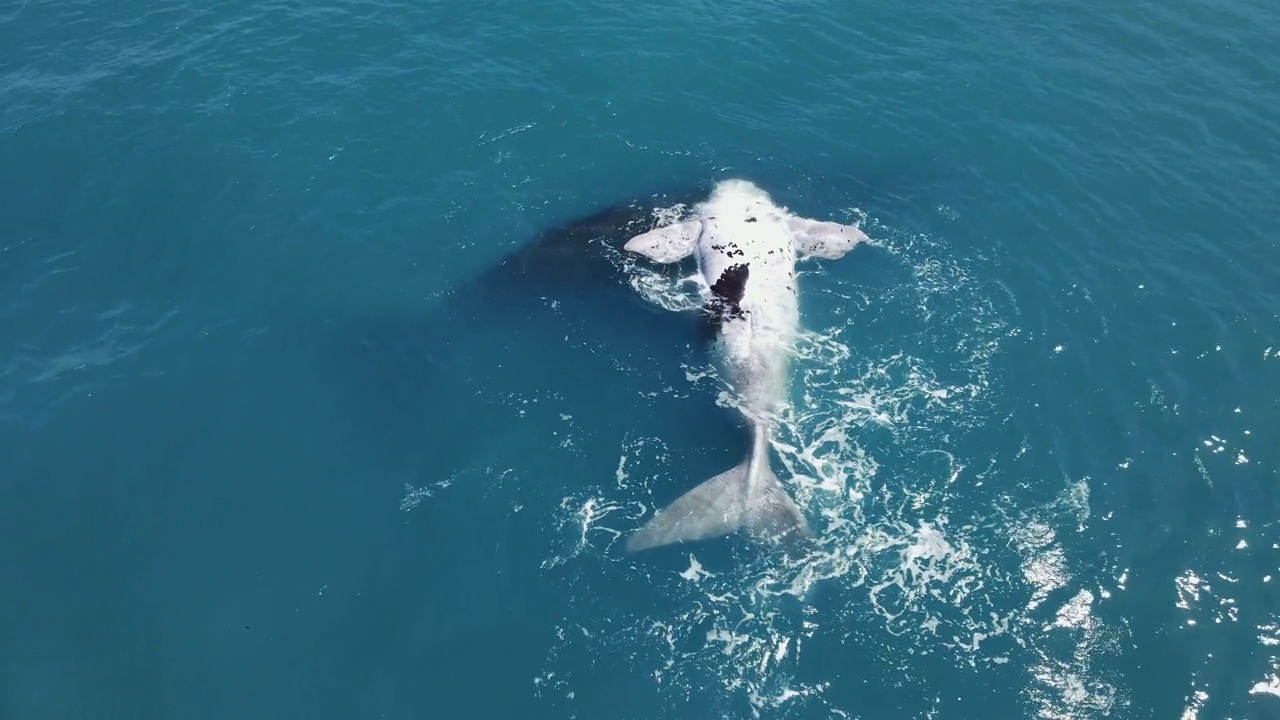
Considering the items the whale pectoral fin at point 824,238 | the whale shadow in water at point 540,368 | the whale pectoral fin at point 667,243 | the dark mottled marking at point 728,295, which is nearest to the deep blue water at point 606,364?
the whale shadow in water at point 540,368

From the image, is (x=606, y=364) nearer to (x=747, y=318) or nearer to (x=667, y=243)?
(x=747, y=318)

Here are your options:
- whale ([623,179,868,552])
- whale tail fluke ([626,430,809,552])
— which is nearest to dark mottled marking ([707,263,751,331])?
whale ([623,179,868,552])

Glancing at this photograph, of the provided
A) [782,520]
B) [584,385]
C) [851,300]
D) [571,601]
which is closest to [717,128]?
[851,300]

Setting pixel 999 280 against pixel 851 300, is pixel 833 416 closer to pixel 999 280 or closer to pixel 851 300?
pixel 851 300

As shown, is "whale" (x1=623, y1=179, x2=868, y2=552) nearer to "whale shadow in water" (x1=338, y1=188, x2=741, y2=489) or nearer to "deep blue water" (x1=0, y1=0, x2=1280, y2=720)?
"deep blue water" (x1=0, y1=0, x2=1280, y2=720)

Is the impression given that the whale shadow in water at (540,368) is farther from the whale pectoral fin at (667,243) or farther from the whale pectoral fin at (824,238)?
the whale pectoral fin at (824,238)

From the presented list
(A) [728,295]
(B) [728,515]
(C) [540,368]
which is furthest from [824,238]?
(B) [728,515]

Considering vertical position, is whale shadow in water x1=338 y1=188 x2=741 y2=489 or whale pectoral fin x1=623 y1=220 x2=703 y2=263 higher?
whale pectoral fin x1=623 y1=220 x2=703 y2=263
